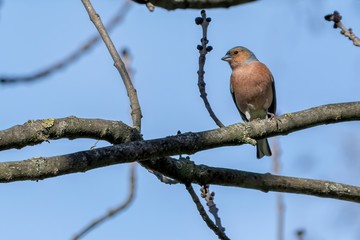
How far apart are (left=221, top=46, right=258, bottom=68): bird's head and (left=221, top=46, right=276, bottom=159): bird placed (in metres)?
0.20

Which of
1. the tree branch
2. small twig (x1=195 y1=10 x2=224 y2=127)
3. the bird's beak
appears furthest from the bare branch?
the bird's beak

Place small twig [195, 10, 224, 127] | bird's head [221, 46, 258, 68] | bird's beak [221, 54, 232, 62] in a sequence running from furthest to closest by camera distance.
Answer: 1. bird's beak [221, 54, 232, 62]
2. bird's head [221, 46, 258, 68]
3. small twig [195, 10, 224, 127]

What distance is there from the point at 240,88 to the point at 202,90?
433cm

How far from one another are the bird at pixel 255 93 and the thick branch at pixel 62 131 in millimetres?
5063

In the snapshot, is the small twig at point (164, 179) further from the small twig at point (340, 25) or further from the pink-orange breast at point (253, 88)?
the pink-orange breast at point (253, 88)

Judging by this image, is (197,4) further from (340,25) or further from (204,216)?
(340,25)

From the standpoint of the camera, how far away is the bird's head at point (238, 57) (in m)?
9.73

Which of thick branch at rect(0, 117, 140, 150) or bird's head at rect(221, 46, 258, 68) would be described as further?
bird's head at rect(221, 46, 258, 68)

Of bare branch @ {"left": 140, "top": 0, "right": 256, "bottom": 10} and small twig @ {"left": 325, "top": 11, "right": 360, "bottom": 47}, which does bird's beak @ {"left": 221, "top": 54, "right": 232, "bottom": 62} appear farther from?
bare branch @ {"left": 140, "top": 0, "right": 256, "bottom": 10}

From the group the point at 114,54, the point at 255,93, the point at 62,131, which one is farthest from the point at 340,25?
the point at 255,93

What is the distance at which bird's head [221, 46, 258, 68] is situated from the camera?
9.73m

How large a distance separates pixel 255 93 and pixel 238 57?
1.14m

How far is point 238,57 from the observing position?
984 cm

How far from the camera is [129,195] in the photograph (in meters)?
4.78
